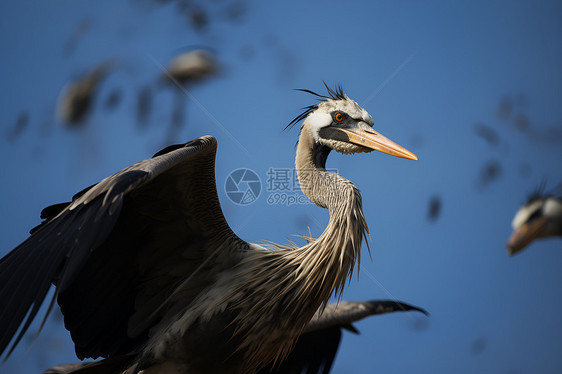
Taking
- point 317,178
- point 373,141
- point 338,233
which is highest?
point 373,141

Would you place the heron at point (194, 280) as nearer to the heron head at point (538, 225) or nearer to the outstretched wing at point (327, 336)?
the heron head at point (538, 225)

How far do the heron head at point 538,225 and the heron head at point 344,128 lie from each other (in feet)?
2.05

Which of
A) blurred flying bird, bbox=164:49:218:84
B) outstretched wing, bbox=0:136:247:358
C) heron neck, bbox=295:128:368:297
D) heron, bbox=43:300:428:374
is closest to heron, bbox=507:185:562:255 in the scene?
heron neck, bbox=295:128:368:297

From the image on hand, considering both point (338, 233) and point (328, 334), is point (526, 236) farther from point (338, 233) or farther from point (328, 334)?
point (328, 334)

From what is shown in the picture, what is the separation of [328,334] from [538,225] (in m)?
1.45

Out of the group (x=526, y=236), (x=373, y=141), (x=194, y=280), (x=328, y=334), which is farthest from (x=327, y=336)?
(x=526, y=236)

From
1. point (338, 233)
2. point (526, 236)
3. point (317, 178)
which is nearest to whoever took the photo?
point (526, 236)

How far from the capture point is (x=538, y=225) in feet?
4.77

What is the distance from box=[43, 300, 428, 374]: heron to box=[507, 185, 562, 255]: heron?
1.22 metres

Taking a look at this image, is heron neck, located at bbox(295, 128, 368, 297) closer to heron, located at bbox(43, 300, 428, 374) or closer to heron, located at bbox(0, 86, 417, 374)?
heron, located at bbox(0, 86, 417, 374)

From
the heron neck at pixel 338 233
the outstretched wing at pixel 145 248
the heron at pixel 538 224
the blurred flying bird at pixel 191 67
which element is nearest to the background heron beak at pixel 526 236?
the heron at pixel 538 224

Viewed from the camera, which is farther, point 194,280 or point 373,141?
point 373,141

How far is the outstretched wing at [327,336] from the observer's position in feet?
8.42

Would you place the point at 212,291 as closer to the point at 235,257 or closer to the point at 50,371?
the point at 235,257
